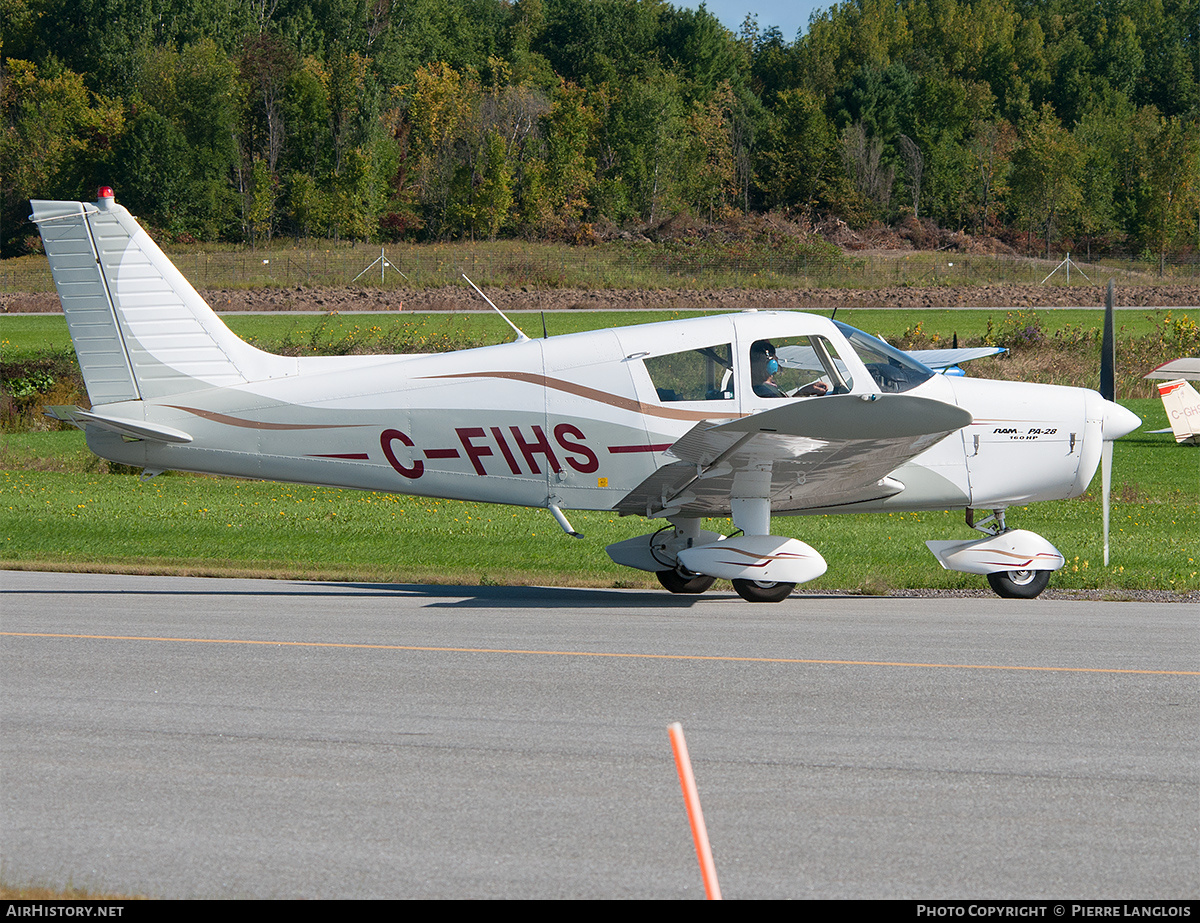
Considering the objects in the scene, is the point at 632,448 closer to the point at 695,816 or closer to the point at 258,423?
the point at 258,423

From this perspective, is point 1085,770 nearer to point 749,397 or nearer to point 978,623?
point 978,623

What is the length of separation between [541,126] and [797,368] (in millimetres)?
93802

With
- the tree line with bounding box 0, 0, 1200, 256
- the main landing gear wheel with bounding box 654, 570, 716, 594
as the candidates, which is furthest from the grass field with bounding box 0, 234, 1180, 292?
the main landing gear wheel with bounding box 654, 570, 716, 594

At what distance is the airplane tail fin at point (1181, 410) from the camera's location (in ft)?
83.4

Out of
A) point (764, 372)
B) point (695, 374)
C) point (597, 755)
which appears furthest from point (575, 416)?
point (597, 755)

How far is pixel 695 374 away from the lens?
36.2 ft

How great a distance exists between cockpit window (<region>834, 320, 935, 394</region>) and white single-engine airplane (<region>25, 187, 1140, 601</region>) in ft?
0.07

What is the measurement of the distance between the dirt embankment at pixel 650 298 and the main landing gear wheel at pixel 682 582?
50.9 m

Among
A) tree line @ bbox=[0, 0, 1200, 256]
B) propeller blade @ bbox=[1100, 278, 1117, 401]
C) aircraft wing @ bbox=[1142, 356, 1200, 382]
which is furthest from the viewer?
tree line @ bbox=[0, 0, 1200, 256]

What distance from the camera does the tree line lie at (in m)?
88.9

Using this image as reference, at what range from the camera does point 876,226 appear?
98.2 m

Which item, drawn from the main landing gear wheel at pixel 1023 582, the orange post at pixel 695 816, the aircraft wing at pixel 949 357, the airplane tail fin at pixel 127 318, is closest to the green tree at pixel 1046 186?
the aircraft wing at pixel 949 357

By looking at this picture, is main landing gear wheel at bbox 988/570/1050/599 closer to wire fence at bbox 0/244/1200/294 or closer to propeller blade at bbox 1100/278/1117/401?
propeller blade at bbox 1100/278/1117/401

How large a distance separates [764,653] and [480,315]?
5253 cm
